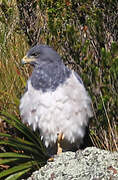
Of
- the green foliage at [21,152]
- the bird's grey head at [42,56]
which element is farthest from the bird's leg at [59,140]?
the bird's grey head at [42,56]

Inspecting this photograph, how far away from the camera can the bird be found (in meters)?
3.17

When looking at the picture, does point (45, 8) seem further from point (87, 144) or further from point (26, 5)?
point (87, 144)

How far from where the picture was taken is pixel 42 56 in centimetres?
341

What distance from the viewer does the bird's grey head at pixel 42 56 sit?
339 cm

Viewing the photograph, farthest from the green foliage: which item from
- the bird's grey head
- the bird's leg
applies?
the bird's grey head

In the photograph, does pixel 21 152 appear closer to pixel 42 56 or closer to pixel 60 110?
pixel 60 110

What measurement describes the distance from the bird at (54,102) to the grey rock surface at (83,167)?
0.27 m

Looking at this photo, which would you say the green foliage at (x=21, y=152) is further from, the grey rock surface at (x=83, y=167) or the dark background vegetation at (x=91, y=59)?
the grey rock surface at (x=83, y=167)

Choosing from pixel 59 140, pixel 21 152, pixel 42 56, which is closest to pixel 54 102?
pixel 59 140

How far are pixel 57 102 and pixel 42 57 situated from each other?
0.49 meters

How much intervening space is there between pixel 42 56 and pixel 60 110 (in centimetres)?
55

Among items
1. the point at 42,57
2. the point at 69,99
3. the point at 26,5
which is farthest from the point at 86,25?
the point at 26,5

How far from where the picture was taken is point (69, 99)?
318 cm

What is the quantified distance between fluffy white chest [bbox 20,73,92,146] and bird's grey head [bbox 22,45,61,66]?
24cm
